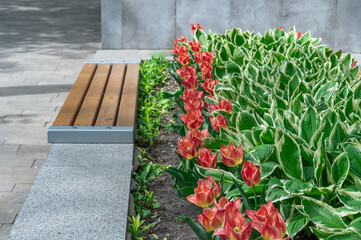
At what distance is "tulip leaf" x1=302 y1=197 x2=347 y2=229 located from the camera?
196cm

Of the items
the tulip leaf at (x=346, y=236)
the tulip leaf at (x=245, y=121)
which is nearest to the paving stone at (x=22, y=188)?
the tulip leaf at (x=245, y=121)

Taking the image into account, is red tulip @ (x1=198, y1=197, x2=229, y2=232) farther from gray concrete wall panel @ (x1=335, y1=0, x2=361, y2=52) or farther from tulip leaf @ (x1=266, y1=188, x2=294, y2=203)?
gray concrete wall panel @ (x1=335, y1=0, x2=361, y2=52)

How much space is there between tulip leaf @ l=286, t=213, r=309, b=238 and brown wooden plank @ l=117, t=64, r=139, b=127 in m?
2.22

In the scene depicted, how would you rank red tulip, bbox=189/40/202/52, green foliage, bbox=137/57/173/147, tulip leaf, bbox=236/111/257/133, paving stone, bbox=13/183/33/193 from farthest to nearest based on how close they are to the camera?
red tulip, bbox=189/40/202/52, green foliage, bbox=137/57/173/147, paving stone, bbox=13/183/33/193, tulip leaf, bbox=236/111/257/133

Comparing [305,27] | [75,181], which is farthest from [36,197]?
[305,27]

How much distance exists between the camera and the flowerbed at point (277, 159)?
6.29 ft

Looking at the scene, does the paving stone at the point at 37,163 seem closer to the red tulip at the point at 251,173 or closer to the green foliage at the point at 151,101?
the green foliage at the point at 151,101

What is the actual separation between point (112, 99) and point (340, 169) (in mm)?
3156

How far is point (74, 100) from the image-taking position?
16.1ft

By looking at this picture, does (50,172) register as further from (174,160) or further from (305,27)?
(305,27)

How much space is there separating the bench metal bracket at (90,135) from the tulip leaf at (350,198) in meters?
2.32

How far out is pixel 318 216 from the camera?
6.56 ft

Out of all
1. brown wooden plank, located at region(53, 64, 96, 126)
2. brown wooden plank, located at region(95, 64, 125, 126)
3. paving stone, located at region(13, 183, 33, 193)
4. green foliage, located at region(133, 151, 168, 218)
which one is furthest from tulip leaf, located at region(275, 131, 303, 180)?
brown wooden plank, located at region(53, 64, 96, 126)

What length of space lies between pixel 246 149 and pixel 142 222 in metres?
0.78
